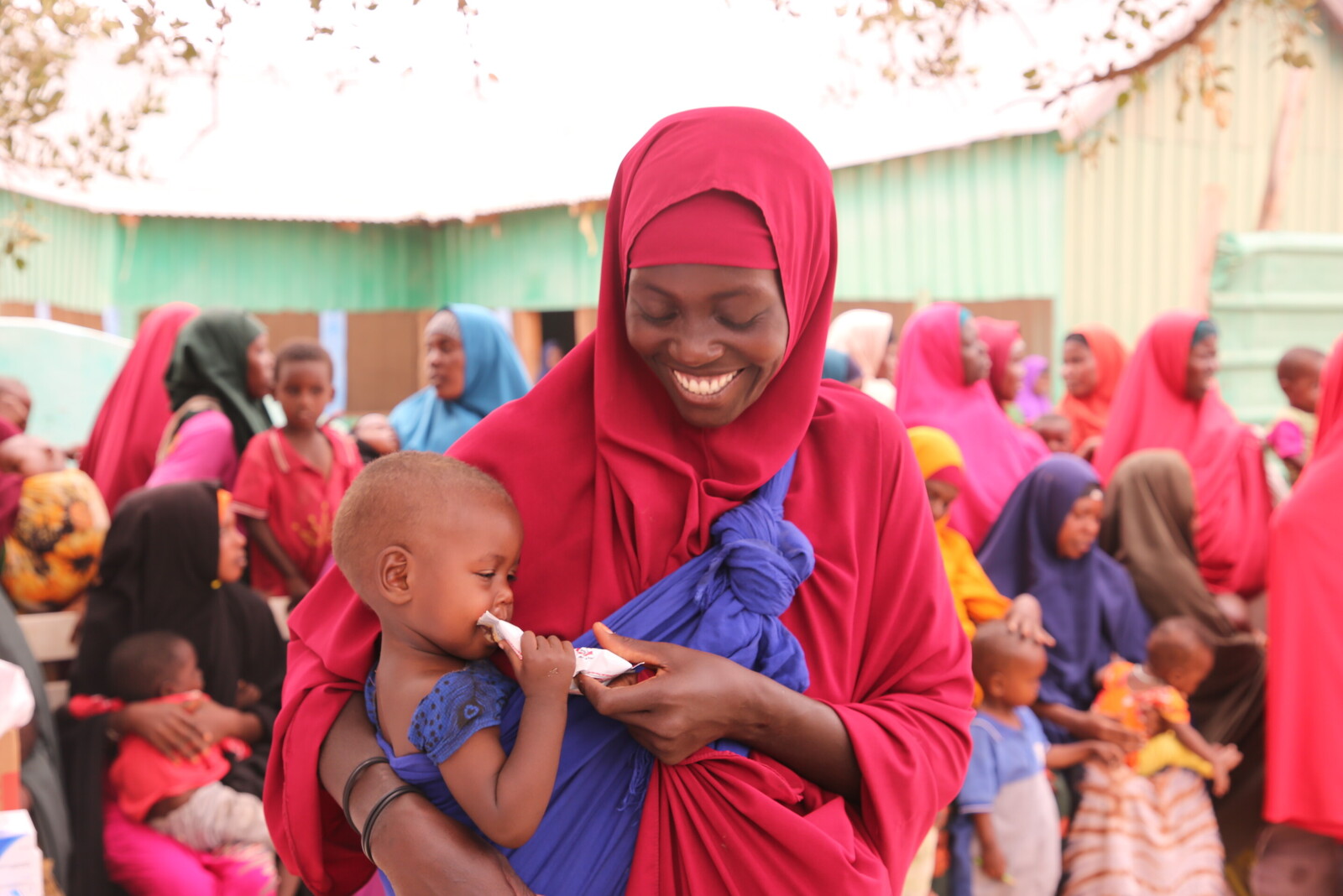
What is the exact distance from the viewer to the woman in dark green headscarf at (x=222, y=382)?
4.31 meters

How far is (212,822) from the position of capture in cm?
317

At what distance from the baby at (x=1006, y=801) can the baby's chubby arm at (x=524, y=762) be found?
2.29 metres

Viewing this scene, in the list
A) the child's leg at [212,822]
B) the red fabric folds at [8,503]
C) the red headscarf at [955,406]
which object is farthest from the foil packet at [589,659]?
the red headscarf at [955,406]

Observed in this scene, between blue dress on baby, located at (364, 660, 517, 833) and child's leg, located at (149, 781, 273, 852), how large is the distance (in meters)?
1.98

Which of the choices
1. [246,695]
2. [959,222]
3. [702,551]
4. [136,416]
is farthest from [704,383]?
[959,222]

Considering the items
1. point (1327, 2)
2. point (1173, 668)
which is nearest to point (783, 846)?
point (1173, 668)

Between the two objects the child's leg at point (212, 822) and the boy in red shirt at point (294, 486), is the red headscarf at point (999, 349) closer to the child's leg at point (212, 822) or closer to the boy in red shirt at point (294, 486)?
the boy in red shirt at point (294, 486)

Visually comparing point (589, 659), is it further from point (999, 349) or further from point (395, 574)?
point (999, 349)

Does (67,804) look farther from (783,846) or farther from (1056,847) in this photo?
(1056,847)

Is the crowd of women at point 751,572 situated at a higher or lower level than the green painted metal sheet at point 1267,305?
lower

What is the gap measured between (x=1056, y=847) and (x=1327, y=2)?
8.51 m

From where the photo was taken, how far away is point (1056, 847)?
347cm

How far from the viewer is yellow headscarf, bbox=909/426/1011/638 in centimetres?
368

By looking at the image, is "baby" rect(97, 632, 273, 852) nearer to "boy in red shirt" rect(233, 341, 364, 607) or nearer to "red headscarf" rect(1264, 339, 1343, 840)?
"boy in red shirt" rect(233, 341, 364, 607)
